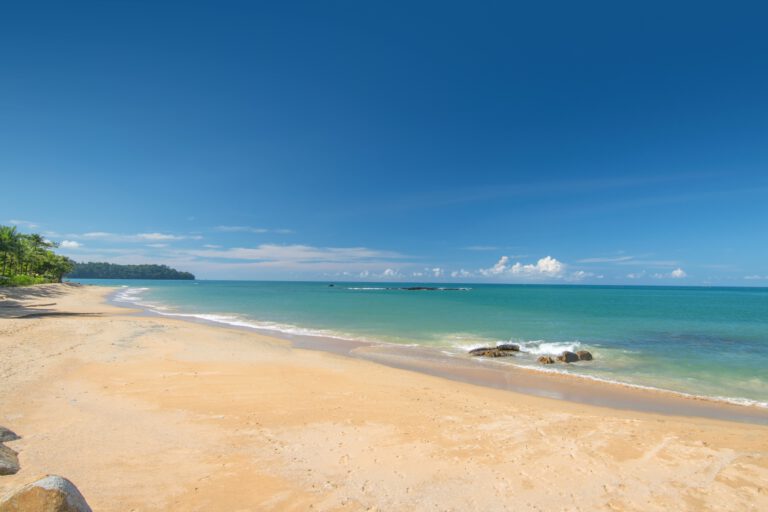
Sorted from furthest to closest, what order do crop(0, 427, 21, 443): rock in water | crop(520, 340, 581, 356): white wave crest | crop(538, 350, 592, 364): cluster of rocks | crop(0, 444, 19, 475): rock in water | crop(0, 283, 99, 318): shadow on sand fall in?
1. crop(0, 283, 99, 318): shadow on sand
2. crop(520, 340, 581, 356): white wave crest
3. crop(538, 350, 592, 364): cluster of rocks
4. crop(0, 427, 21, 443): rock in water
5. crop(0, 444, 19, 475): rock in water

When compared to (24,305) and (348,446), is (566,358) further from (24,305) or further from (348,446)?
(24,305)

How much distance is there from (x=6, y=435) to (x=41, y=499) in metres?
4.59

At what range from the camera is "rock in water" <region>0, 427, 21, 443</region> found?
628 centimetres

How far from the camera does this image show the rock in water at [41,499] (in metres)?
3.43

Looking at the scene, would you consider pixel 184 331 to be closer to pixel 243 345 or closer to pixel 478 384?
pixel 243 345

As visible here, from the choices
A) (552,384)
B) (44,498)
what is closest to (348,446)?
(44,498)

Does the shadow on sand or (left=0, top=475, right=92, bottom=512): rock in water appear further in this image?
the shadow on sand

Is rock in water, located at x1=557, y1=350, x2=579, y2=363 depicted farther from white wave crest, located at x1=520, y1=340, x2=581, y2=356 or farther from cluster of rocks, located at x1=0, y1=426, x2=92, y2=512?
cluster of rocks, located at x1=0, y1=426, x2=92, y2=512

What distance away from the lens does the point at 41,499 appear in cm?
347

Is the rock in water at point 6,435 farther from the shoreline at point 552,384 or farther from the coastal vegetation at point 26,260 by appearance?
the coastal vegetation at point 26,260

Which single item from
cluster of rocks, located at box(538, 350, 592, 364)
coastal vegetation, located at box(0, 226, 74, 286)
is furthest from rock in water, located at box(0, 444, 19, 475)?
coastal vegetation, located at box(0, 226, 74, 286)

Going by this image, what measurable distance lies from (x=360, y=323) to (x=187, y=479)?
26.2 metres

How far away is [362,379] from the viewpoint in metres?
12.8

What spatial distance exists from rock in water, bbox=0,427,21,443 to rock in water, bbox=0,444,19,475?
0.59 m
